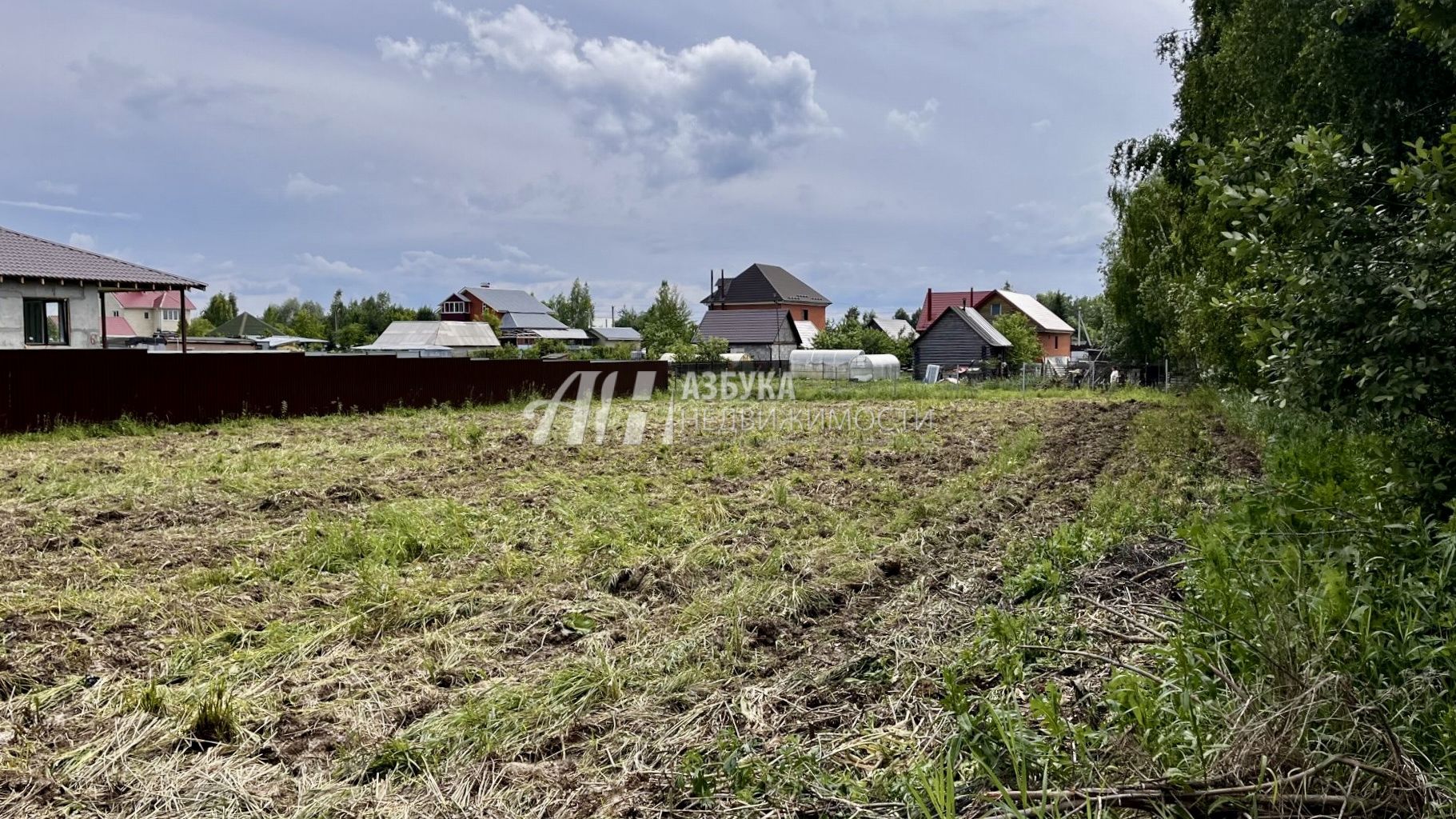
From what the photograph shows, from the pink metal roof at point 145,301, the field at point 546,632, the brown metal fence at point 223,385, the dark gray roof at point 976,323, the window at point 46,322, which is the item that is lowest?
the field at point 546,632

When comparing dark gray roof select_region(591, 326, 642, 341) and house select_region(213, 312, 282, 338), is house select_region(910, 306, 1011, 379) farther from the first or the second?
house select_region(213, 312, 282, 338)

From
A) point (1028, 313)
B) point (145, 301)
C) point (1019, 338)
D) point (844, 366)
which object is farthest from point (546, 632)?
point (145, 301)

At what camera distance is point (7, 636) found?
4.13 m

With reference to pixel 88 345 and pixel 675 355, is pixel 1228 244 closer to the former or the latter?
pixel 88 345

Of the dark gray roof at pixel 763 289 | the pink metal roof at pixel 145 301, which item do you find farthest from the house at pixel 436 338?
the pink metal roof at pixel 145 301

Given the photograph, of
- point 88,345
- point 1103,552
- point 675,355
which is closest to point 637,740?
point 1103,552

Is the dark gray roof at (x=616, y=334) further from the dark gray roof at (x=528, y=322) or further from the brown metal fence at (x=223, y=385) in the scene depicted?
the brown metal fence at (x=223, y=385)

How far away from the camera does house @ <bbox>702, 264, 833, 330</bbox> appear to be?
195 feet

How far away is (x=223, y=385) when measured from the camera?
14750 mm

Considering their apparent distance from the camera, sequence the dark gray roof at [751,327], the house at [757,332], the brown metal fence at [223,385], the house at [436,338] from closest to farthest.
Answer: the brown metal fence at [223,385], the house at [436,338], the house at [757,332], the dark gray roof at [751,327]

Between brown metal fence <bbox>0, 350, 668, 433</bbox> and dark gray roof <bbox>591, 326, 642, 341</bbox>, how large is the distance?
53077mm

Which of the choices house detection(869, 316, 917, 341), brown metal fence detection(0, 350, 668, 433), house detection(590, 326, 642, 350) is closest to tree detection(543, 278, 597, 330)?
house detection(590, 326, 642, 350)

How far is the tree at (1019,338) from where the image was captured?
41.4 m

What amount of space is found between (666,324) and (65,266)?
31.4 m
